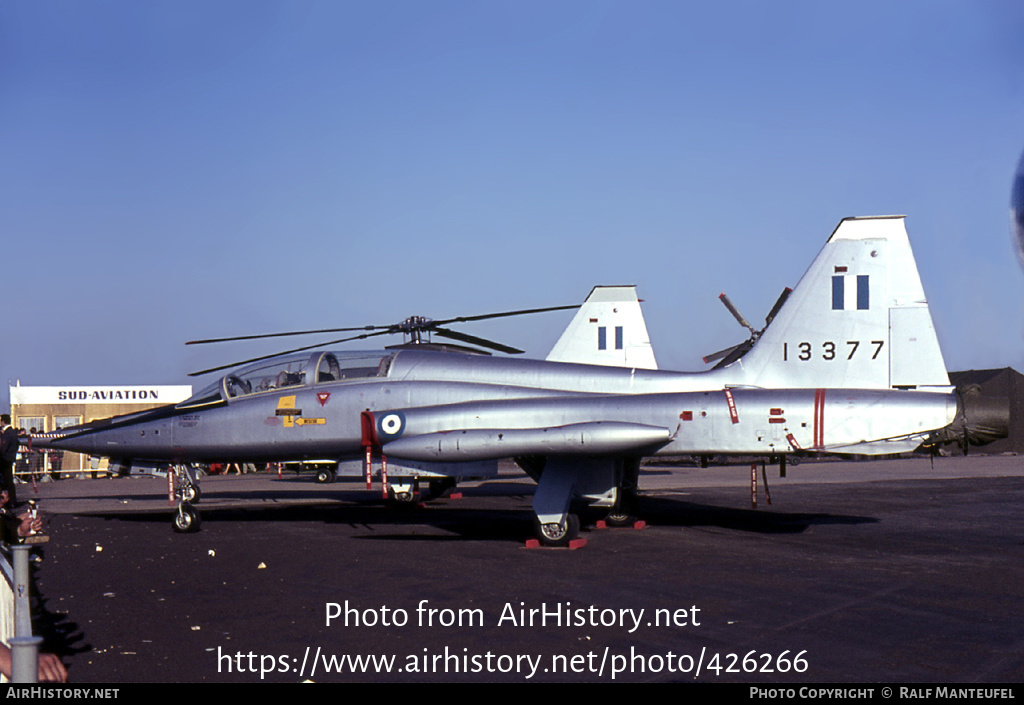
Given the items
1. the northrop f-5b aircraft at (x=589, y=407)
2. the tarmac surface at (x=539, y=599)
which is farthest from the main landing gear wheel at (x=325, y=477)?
the northrop f-5b aircraft at (x=589, y=407)

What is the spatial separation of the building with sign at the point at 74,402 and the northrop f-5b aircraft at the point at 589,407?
113 feet

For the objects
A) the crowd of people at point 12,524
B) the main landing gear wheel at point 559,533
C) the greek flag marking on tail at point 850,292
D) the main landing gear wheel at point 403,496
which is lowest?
the main landing gear wheel at point 403,496

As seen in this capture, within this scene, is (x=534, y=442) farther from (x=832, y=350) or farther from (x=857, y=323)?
(x=857, y=323)

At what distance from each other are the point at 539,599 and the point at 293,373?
8.51m

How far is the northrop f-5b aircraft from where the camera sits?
41.3ft

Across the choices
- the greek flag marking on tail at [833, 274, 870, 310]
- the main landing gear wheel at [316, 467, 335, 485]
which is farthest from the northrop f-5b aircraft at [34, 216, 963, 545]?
the main landing gear wheel at [316, 467, 335, 485]

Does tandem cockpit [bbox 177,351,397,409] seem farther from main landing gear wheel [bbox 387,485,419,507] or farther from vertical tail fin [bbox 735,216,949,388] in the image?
vertical tail fin [bbox 735,216,949,388]

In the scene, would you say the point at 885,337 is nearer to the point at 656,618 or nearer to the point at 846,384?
the point at 846,384

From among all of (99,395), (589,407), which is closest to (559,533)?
(589,407)

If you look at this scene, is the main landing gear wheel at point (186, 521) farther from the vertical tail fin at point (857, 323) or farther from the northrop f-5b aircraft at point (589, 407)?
the vertical tail fin at point (857, 323)

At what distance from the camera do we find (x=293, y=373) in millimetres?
16078

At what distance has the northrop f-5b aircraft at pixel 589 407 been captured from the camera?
1260 cm

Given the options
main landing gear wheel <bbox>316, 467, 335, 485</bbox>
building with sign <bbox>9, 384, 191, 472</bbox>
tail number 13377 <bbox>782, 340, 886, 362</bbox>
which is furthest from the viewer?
building with sign <bbox>9, 384, 191, 472</bbox>

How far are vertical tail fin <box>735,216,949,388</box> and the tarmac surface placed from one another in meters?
2.54
